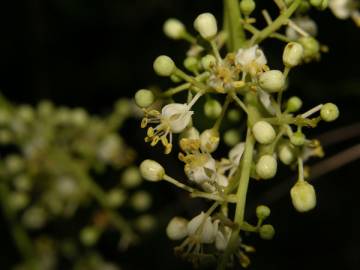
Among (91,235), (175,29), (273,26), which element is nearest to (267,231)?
(273,26)

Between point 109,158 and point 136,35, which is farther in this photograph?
point 136,35

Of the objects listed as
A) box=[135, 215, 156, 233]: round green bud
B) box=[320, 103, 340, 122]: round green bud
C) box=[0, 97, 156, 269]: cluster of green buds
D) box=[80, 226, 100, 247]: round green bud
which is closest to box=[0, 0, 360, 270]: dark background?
box=[135, 215, 156, 233]: round green bud

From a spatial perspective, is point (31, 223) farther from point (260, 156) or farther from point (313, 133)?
point (260, 156)

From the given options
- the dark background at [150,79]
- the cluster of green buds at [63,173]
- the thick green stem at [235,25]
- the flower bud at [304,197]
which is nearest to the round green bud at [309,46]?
the thick green stem at [235,25]

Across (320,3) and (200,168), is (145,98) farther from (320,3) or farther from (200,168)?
(320,3)

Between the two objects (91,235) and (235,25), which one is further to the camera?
(91,235)

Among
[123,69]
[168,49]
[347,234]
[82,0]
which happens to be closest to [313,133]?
[347,234]

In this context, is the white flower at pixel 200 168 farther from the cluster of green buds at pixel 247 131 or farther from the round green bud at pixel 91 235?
the round green bud at pixel 91 235
